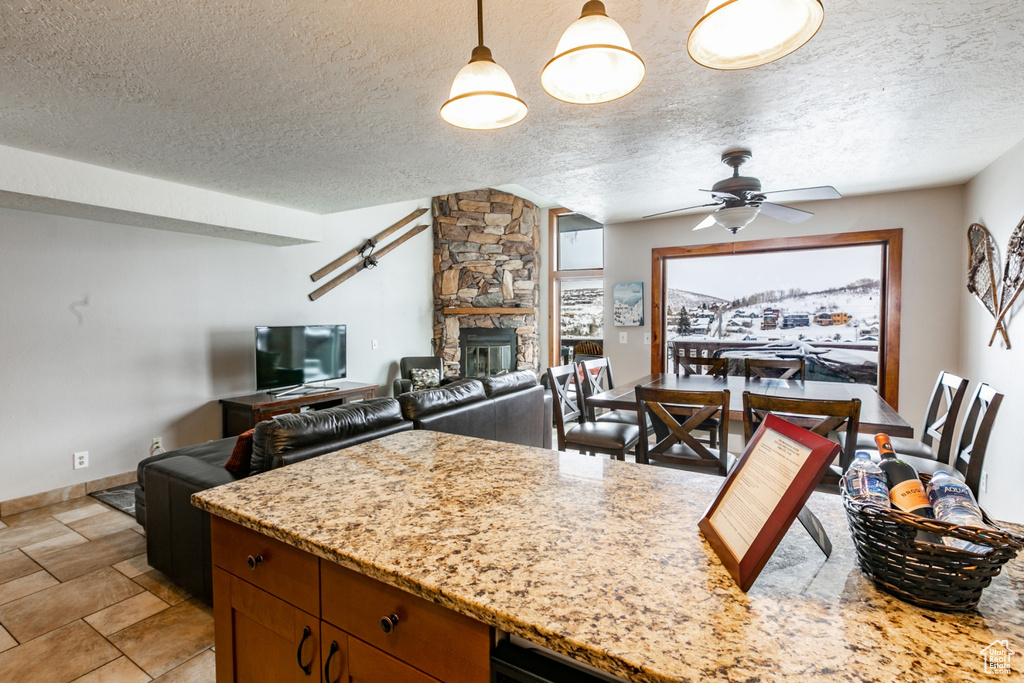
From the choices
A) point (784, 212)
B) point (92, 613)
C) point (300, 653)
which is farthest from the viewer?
point (784, 212)

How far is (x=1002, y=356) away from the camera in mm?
3029

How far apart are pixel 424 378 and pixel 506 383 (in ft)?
8.23

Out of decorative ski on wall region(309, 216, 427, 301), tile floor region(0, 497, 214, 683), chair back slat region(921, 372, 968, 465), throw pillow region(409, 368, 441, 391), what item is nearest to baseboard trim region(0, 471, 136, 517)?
tile floor region(0, 497, 214, 683)

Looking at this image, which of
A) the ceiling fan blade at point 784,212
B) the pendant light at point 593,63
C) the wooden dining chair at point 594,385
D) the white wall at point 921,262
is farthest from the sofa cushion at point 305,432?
the white wall at point 921,262

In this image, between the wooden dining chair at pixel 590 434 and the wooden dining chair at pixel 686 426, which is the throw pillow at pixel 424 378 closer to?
the wooden dining chair at pixel 590 434

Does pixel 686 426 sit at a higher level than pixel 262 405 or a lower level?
higher

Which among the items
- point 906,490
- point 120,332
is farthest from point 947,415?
point 120,332

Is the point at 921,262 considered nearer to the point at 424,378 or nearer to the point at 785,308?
the point at 785,308

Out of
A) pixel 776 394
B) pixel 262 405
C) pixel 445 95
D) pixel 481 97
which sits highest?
pixel 445 95

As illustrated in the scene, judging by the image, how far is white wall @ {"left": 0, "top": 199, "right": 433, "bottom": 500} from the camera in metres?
3.31

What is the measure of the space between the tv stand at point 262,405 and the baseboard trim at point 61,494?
2.57 ft

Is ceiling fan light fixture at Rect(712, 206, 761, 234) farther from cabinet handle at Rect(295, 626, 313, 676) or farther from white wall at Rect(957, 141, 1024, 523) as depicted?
cabinet handle at Rect(295, 626, 313, 676)

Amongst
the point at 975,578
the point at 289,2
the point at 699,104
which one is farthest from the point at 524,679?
the point at 699,104

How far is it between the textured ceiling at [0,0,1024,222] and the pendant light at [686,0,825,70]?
1.85 feet
